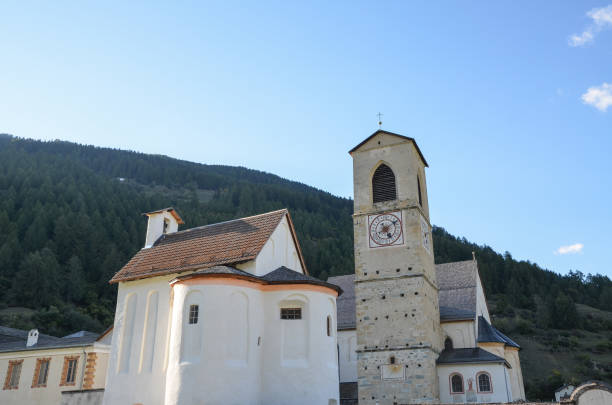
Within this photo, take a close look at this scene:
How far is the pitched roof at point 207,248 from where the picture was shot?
26109mm

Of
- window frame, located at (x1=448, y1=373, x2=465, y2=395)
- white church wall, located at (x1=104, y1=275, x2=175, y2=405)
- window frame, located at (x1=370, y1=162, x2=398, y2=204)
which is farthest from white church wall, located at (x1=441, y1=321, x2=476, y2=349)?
white church wall, located at (x1=104, y1=275, x2=175, y2=405)

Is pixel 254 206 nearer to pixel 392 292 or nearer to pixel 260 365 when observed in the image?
pixel 392 292

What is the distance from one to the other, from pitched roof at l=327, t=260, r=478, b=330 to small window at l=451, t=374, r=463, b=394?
4854 mm

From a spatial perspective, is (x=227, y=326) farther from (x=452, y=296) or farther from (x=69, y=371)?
(x=452, y=296)

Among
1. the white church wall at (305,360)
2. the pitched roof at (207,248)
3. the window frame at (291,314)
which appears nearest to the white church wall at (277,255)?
the pitched roof at (207,248)

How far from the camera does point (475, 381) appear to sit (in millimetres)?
31906

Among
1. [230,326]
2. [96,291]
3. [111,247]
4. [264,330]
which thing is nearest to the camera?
[230,326]

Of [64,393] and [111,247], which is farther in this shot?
[111,247]

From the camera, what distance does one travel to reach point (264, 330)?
24.0m

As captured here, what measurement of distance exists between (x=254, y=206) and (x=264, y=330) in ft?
361

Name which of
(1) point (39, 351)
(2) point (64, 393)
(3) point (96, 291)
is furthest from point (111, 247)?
(2) point (64, 393)

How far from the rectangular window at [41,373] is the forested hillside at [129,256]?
27.9 meters

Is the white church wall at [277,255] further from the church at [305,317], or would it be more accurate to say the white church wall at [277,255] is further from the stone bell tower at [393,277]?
the stone bell tower at [393,277]

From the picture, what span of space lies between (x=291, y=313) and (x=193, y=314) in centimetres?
453
